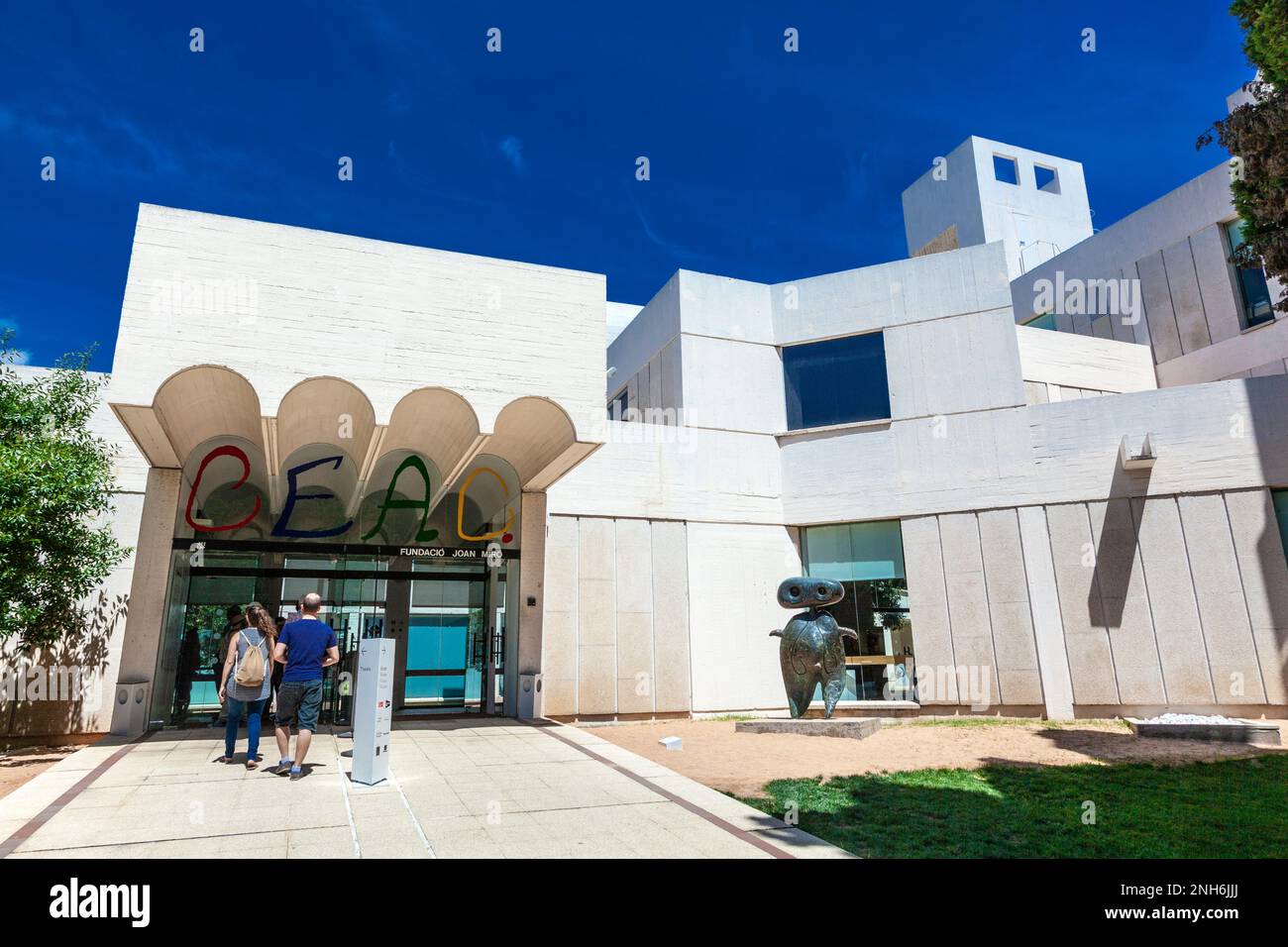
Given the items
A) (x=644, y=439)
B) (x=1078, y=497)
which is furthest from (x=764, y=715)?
(x=1078, y=497)

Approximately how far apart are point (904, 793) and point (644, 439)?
36.7 feet

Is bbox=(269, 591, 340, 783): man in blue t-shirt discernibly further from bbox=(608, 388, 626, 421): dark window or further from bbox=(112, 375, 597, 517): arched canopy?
bbox=(608, 388, 626, 421): dark window

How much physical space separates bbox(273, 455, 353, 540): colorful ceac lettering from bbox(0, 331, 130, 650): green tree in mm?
2660

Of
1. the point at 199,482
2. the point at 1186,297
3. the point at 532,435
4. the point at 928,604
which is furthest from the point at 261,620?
the point at 1186,297

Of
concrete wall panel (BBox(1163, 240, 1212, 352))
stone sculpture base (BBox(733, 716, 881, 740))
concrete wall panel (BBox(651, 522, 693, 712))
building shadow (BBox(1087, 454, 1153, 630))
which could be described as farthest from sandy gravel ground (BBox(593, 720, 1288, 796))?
concrete wall panel (BBox(1163, 240, 1212, 352))

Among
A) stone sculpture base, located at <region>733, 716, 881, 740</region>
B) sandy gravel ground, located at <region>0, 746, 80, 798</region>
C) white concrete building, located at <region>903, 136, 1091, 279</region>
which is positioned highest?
white concrete building, located at <region>903, 136, 1091, 279</region>

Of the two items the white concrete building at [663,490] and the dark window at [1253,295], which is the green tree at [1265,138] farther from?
the dark window at [1253,295]

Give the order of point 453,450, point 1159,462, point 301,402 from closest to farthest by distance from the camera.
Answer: point 301,402
point 453,450
point 1159,462

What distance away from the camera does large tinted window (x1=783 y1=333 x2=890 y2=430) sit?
18891 mm

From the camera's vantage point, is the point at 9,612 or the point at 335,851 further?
the point at 9,612

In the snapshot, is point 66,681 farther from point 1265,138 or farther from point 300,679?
point 1265,138
